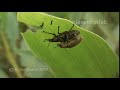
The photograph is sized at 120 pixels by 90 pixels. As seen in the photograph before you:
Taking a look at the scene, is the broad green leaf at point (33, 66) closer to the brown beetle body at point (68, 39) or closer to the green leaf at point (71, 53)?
the green leaf at point (71, 53)

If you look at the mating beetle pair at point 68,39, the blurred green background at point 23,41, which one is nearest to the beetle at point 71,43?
the mating beetle pair at point 68,39

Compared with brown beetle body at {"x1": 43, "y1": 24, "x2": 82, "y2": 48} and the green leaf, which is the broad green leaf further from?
brown beetle body at {"x1": 43, "y1": 24, "x2": 82, "y2": 48}

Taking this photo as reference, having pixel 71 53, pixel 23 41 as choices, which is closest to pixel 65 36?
pixel 71 53
